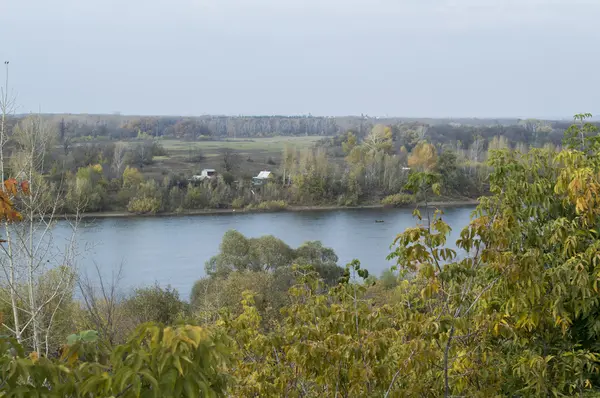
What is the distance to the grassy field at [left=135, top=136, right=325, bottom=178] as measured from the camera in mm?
36156

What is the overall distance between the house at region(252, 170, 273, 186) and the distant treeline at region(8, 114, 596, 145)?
12.9m

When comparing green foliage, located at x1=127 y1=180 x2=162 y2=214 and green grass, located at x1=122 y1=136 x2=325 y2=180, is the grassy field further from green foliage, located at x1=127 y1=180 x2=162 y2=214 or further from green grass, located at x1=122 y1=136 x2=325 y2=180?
green foliage, located at x1=127 y1=180 x2=162 y2=214

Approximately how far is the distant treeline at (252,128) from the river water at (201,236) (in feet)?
54.0

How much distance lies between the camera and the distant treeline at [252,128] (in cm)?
4428

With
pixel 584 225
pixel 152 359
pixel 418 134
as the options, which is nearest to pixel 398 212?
pixel 418 134

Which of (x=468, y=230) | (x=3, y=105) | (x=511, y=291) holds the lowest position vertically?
(x=511, y=291)

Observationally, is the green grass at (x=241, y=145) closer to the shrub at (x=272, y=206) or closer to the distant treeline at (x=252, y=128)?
the distant treeline at (x=252, y=128)

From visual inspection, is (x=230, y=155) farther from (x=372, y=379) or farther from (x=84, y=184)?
(x=372, y=379)

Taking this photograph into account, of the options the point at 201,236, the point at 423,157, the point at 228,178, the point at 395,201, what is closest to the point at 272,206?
the point at 228,178

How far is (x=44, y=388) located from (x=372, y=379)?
1.41 meters

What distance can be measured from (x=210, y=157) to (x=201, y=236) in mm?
16028

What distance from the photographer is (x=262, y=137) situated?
55531 mm

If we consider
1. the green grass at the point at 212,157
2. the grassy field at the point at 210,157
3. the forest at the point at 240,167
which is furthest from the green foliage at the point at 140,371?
the grassy field at the point at 210,157

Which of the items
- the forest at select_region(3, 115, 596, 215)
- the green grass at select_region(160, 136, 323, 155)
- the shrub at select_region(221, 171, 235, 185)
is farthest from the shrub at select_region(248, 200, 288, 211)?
the green grass at select_region(160, 136, 323, 155)
